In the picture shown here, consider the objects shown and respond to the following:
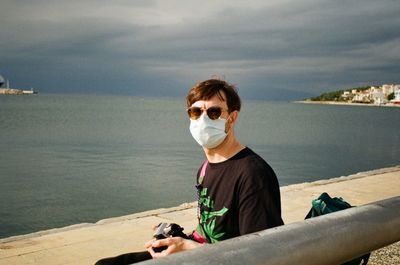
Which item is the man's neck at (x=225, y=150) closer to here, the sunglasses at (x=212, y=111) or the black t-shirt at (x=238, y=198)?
the black t-shirt at (x=238, y=198)

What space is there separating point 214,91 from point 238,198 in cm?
67

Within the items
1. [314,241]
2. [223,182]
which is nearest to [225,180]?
[223,182]

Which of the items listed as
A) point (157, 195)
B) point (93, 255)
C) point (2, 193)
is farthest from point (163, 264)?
point (2, 193)

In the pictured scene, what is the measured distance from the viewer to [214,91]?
2.65m

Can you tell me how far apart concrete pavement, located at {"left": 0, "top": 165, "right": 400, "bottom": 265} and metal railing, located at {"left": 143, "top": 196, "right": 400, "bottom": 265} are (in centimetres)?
342

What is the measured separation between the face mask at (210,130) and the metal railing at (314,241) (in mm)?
973

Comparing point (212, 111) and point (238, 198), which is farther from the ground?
point (212, 111)

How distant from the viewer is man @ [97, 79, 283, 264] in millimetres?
2246

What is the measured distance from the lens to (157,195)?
51.9 ft

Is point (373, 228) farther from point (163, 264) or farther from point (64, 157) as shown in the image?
point (64, 157)

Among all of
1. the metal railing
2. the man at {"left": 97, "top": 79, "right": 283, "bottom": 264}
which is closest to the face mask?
the man at {"left": 97, "top": 79, "right": 283, "bottom": 264}

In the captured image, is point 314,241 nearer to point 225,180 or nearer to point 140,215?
point 225,180

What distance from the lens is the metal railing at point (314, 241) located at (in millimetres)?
1420

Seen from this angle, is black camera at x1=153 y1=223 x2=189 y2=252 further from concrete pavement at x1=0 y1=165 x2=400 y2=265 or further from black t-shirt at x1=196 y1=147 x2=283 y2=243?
concrete pavement at x1=0 y1=165 x2=400 y2=265
